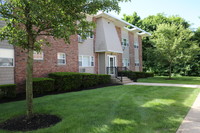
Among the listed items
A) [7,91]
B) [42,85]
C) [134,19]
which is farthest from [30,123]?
[134,19]

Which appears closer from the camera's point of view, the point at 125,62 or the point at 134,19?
the point at 125,62

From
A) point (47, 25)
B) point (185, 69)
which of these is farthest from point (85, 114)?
point (185, 69)

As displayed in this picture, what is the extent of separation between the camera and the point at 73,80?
36.7 feet

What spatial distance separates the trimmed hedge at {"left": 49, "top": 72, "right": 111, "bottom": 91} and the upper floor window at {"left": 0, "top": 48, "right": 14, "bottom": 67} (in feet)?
9.48

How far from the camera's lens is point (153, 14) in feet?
119

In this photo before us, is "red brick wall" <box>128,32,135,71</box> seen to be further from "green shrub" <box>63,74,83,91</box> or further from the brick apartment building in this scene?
"green shrub" <box>63,74,83,91</box>

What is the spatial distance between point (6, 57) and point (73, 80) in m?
4.74

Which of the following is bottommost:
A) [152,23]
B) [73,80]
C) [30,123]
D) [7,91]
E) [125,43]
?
[30,123]

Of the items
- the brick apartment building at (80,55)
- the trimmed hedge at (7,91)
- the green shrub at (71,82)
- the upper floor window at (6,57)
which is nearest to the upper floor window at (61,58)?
the brick apartment building at (80,55)

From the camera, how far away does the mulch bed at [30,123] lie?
3.93m

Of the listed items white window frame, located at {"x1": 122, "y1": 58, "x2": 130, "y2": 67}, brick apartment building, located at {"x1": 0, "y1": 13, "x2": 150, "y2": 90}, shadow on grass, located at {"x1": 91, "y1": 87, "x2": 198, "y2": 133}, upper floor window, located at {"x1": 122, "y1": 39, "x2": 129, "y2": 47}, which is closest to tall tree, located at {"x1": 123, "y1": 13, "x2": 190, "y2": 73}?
white window frame, located at {"x1": 122, "y1": 58, "x2": 130, "y2": 67}

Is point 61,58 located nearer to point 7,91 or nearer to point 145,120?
point 7,91

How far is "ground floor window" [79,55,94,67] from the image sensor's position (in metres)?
15.0

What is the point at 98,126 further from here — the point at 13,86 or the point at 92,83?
the point at 92,83
